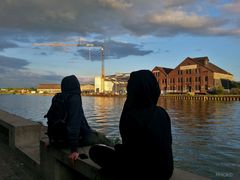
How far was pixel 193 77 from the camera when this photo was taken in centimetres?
10306

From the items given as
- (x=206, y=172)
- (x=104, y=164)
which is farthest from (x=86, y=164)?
(x=206, y=172)

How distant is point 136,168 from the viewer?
279cm

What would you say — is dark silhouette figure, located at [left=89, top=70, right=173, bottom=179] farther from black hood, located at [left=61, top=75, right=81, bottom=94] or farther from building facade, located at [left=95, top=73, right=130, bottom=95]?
building facade, located at [left=95, top=73, right=130, bottom=95]

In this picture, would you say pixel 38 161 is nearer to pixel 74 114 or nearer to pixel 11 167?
pixel 11 167

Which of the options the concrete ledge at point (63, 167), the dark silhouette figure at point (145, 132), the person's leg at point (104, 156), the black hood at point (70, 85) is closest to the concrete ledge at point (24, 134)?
the concrete ledge at point (63, 167)

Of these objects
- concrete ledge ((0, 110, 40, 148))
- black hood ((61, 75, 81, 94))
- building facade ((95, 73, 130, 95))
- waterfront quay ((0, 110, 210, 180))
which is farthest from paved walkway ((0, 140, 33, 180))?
building facade ((95, 73, 130, 95))

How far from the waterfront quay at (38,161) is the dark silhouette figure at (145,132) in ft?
1.19

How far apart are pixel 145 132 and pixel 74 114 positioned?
5.13 ft

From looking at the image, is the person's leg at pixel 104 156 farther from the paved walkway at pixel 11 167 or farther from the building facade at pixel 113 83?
the building facade at pixel 113 83

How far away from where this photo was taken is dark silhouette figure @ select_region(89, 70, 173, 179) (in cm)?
267

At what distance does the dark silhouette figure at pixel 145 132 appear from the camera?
2672 millimetres

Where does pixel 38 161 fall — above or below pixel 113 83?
below

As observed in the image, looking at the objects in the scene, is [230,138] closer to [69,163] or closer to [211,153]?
[211,153]

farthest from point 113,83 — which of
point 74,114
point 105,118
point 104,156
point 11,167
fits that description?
point 104,156
